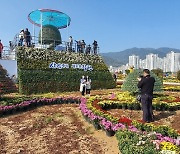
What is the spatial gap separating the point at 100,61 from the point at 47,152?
19.6 m

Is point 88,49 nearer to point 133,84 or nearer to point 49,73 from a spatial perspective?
point 49,73

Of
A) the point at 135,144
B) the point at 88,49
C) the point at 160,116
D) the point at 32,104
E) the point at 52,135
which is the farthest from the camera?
the point at 88,49

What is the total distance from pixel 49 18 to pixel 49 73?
6.71m

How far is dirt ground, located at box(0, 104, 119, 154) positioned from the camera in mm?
7699

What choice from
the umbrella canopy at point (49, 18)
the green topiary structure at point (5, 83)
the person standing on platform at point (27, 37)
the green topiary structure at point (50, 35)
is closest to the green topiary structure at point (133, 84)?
the green topiary structure at point (5, 83)

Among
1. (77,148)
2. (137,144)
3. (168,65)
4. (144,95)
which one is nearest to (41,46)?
(144,95)

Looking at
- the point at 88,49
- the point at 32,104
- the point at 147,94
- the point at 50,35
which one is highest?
the point at 50,35

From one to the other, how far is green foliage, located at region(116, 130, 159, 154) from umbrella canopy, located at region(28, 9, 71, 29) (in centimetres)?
1942

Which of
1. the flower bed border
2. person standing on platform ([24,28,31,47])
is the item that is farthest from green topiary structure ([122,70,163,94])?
person standing on platform ([24,28,31,47])

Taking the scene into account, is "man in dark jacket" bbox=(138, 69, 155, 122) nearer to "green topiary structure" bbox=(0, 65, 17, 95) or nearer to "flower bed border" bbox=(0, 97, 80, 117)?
"flower bed border" bbox=(0, 97, 80, 117)

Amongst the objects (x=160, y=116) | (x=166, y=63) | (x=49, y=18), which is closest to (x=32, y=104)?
(x=160, y=116)

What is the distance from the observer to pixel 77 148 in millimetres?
7734

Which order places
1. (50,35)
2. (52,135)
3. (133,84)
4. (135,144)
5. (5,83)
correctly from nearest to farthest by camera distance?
(135,144) → (52,135) → (133,84) → (5,83) → (50,35)

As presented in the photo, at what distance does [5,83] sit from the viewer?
20859 millimetres
